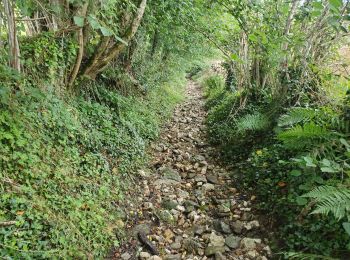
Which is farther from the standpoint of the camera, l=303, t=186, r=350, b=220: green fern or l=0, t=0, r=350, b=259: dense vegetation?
l=0, t=0, r=350, b=259: dense vegetation

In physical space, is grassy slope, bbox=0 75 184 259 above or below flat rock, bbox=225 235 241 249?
above

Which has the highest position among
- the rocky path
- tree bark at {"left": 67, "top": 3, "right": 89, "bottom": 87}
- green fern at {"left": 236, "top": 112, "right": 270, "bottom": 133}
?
tree bark at {"left": 67, "top": 3, "right": 89, "bottom": 87}

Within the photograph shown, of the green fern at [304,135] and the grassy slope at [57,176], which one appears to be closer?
the grassy slope at [57,176]

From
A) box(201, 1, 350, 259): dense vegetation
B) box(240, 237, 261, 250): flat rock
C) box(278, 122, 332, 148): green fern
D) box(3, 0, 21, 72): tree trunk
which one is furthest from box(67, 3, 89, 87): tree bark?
box(240, 237, 261, 250): flat rock

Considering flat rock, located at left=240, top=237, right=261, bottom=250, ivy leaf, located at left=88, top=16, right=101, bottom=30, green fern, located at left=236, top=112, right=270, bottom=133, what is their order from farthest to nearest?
green fern, located at left=236, top=112, right=270, bottom=133 → flat rock, located at left=240, top=237, right=261, bottom=250 → ivy leaf, located at left=88, top=16, right=101, bottom=30

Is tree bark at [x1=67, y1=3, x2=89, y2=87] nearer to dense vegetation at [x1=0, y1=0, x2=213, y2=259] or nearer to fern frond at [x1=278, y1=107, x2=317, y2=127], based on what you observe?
dense vegetation at [x1=0, y1=0, x2=213, y2=259]

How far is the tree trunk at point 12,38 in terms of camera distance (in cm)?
255

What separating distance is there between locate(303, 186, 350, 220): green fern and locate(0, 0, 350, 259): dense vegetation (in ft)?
0.04

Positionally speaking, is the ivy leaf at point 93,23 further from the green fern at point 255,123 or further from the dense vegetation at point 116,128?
the green fern at point 255,123

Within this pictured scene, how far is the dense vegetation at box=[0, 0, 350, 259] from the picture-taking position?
2562 millimetres

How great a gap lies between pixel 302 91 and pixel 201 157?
7.13ft

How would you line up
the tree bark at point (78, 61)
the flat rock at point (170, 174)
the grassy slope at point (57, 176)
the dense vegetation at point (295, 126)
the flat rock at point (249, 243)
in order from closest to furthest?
the grassy slope at point (57, 176) < the dense vegetation at point (295, 126) < the flat rock at point (249, 243) < the tree bark at point (78, 61) < the flat rock at point (170, 174)

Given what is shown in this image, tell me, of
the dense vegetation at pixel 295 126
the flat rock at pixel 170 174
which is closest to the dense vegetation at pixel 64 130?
the flat rock at pixel 170 174

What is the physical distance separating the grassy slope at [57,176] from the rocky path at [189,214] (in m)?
0.36
